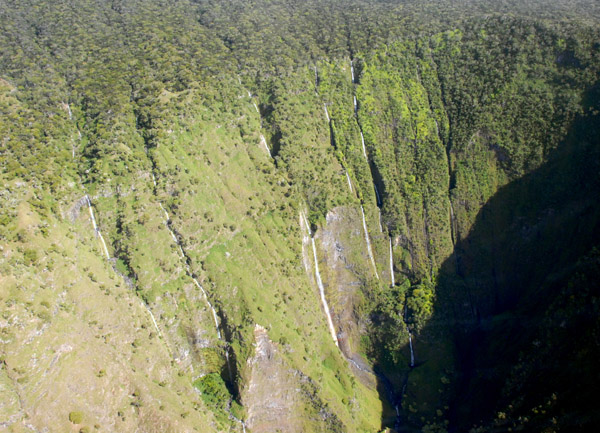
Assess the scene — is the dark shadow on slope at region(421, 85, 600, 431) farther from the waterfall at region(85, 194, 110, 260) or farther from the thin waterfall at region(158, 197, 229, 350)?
the waterfall at region(85, 194, 110, 260)

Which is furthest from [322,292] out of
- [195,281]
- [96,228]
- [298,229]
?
[96,228]

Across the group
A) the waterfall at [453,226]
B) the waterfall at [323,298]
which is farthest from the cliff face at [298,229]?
the waterfall at [323,298]

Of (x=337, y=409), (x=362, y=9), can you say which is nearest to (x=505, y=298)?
(x=337, y=409)

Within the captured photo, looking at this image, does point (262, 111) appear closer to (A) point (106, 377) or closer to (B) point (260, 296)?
(B) point (260, 296)

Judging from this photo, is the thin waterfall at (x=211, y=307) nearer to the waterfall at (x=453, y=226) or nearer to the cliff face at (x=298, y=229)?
the cliff face at (x=298, y=229)

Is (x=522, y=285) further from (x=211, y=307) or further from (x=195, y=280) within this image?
(x=195, y=280)

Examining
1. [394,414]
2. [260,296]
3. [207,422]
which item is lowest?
[394,414]

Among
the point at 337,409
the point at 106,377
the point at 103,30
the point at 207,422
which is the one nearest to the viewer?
the point at 106,377

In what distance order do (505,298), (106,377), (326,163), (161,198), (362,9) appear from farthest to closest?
(362,9) < (326,163) < (505,298) < (161,198) < (106,377)

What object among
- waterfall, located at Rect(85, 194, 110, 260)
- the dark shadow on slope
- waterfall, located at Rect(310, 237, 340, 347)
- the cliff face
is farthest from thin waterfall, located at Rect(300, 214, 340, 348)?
waterfall, located at Rect(85, 194, 110, 260)

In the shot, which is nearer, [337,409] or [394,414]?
[337,409]
